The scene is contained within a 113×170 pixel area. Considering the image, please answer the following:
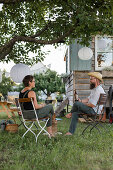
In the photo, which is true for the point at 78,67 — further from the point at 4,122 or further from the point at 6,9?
the point at 4,122

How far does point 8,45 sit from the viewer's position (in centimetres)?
582

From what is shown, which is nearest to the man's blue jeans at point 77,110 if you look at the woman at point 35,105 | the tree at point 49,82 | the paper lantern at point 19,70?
the woman at point 35,105

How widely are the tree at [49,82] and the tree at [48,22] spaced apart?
13.0 m

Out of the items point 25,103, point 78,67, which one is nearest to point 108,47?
point 78,67

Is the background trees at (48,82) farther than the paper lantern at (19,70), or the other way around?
the background trees at (48,82)

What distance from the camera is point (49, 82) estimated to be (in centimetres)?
2184

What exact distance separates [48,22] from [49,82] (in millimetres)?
14943

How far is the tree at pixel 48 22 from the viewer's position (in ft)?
18.5

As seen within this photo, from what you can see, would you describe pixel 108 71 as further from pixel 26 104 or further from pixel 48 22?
pixel 26 104

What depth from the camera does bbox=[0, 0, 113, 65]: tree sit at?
563 centimetres

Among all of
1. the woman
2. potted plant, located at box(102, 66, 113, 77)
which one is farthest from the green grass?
potted plant, located at box(102, 66, 113, 77)

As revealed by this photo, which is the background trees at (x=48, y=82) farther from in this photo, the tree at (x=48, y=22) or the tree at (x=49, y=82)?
the tree at (x=48, y=22)

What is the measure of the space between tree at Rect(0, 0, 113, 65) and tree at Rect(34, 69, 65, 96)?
12984 mm

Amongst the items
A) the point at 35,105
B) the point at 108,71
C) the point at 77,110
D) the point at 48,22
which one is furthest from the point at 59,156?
the point at 108,71
